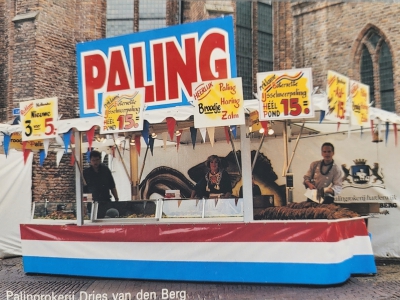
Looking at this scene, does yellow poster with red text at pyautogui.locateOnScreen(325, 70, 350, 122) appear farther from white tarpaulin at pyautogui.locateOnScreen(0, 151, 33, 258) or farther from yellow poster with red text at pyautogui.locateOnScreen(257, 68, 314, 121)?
white tarpaulin at pyautogui.locateOnScreen(0, 151, 33, 258)

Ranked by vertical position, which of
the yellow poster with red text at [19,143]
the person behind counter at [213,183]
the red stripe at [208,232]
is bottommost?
the red stripe at [208,232]

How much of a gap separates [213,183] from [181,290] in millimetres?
3741

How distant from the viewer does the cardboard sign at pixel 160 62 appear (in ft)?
25.3

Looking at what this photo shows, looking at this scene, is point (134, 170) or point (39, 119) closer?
point (39, 119)

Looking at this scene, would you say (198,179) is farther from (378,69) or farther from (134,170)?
(378,69)

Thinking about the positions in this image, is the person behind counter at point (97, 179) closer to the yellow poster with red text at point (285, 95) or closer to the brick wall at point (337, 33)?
the yellow poster with red text at point (285, 95)

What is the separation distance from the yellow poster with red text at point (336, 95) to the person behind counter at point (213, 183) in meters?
3.74

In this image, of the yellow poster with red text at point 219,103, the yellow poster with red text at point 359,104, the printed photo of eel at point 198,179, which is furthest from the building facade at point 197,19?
the yellow poster with red text at point 359,104

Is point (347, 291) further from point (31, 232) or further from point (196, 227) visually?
point (31, 232)

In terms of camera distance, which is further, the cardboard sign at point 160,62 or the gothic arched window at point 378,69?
the gothic arched window at point 378,69

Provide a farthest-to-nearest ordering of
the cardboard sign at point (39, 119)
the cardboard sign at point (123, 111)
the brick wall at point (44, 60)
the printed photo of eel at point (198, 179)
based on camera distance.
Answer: the brick wall at point (44, 60)
the printed photo of eel at point (198, 179)
the cardboard sign at point (39, 119)
the cardboard sign at point (123, 111)

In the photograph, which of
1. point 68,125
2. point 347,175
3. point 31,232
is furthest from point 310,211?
point 31,232

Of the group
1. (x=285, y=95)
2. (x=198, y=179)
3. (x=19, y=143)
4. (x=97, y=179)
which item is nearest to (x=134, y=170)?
(x=198, y=179)

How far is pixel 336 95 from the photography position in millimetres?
6770
